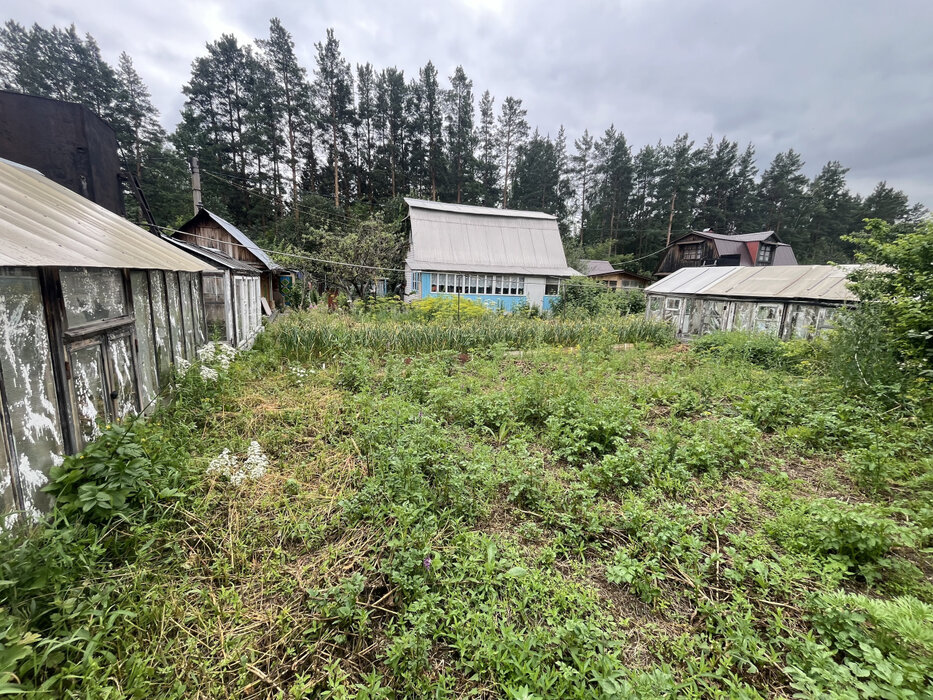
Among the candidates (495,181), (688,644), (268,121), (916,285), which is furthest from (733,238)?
(268,121)

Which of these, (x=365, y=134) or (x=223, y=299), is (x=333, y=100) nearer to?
(x=365, y=134)

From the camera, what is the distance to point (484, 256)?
1967 centimetres

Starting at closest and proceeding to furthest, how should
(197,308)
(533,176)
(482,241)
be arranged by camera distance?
1. (197,308)
2. (482,241)
3. (533,176)

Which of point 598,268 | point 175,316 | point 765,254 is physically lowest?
point 175,316

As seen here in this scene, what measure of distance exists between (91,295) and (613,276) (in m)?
29.5

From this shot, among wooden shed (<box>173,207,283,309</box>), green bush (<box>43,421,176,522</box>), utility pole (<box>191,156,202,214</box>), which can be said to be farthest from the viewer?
wooden shed (<box>173,207,283,309</box>)

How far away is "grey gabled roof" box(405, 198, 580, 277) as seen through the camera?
18.9m

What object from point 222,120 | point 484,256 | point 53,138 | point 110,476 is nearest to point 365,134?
point 222,120

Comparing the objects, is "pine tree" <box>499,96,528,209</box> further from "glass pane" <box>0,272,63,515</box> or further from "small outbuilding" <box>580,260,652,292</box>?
"glass pane" <box>0,272,63,515</box>

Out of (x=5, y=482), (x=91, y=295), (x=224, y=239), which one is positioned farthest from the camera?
(x=224, y=239)

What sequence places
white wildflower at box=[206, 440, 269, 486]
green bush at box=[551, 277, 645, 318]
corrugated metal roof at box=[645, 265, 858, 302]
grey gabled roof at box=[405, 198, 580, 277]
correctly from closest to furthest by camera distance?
white wildflower at box=[206, 440, 269, 486]
corrugated metal roof at box=[645, 265, 858, 302]
green bush at box=[551, 277, 645, 318]
grey gabled roof at box=[405, 198, 580, 277]

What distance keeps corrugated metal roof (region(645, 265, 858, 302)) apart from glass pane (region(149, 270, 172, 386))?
1269cm

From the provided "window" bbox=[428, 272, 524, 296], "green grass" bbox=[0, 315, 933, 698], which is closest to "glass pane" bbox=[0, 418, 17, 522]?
"green grass" bbox=[0, 315, 933, 698]

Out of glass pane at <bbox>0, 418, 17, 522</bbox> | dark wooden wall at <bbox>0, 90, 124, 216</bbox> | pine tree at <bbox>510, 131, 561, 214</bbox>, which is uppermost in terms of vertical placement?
pine tree at <bbox>510, 131, 561, 214</bbox>
